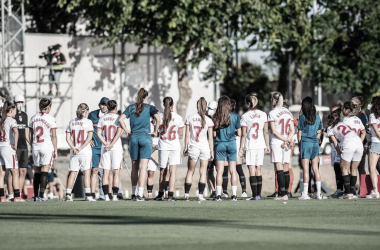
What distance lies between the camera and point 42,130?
56.6ft

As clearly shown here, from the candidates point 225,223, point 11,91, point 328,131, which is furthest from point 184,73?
point 225,223

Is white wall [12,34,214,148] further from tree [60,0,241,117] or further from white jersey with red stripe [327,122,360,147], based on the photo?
white jersey with red stripe [327,122,360,147]

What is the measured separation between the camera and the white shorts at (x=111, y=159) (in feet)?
57.2

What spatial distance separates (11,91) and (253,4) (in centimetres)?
1012

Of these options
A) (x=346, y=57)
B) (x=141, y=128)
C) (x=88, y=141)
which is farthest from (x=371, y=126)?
(x=346, y=57)

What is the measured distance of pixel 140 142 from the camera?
1659 cm

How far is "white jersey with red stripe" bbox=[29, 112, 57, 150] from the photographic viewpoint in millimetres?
17281

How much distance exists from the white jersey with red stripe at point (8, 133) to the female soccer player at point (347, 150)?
6.62 meters

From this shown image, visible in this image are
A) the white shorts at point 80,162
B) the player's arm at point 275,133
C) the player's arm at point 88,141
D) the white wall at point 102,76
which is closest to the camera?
the player's arm at point 275,133

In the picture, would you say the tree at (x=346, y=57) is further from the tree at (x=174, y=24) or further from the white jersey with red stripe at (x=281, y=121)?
the white jersey with red stripe at (x=281, y=121)

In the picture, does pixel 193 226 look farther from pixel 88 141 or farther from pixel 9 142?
pixel 9 142

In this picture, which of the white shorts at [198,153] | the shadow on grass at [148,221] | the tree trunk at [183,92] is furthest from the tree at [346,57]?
the shadow on grass at [148,221]

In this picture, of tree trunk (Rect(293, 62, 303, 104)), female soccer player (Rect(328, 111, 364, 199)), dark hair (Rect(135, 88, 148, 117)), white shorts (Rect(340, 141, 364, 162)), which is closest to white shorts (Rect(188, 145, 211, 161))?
dark hair (Rect(135, 88, 148, 117))

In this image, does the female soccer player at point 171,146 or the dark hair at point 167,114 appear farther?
the female soccer player at point 171,146
